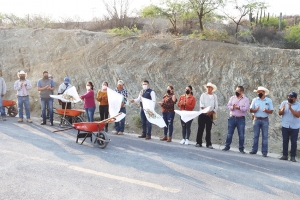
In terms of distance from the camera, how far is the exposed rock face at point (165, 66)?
1563 cm

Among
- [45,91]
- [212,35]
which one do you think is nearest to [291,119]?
[45,91]

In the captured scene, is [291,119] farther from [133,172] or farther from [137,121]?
[137,121]

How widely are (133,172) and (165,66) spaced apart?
10.7m

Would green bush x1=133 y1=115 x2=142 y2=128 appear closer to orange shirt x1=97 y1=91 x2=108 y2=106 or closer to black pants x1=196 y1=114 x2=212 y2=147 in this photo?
orange shirt x1=97 y1=91 x2=108 y2=106

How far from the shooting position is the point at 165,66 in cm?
1697

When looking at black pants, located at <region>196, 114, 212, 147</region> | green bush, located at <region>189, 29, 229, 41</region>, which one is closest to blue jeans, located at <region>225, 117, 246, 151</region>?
black pants, located at <region>196, 114, 212, 147</region>

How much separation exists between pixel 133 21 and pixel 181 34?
562 cm

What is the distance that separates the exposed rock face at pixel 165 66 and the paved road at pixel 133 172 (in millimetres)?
4976

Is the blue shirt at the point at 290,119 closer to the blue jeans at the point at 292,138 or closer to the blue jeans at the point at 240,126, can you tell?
the blue jeans at the point at 292,138

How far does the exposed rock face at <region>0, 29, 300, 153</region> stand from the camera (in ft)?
51.3

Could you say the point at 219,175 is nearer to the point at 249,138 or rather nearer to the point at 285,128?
the point at 285,128

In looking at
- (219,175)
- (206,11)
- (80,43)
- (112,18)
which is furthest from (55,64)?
(219,175)

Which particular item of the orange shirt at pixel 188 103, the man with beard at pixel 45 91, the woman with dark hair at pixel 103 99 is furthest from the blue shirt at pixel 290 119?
the man with beard at pixel 45 91

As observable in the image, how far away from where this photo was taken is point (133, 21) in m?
23.3
